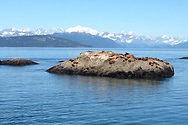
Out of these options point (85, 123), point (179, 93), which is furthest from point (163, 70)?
point (85, 123)

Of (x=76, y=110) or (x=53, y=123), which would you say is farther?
(x=76, y=110)

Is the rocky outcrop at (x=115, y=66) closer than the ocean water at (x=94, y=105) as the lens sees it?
No

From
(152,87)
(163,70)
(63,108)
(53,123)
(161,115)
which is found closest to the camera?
(53,123)

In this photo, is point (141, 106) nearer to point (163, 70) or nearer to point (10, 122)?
point (10, 122)

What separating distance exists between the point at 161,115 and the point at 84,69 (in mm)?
33961

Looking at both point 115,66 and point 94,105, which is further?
point 115,66

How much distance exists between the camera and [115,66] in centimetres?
5575

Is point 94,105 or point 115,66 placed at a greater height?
point 115,66

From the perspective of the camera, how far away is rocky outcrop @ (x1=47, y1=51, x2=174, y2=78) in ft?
177

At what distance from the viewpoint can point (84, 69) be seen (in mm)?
58062

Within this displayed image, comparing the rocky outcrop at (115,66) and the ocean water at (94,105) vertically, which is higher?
the rocky outcrop at (115,66)

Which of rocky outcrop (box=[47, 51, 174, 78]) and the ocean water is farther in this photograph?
rocky outcrop (box=[47, 51, 174, 78])

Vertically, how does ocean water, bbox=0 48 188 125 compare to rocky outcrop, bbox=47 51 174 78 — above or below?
below

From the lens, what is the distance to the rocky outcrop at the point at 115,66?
177 ft
